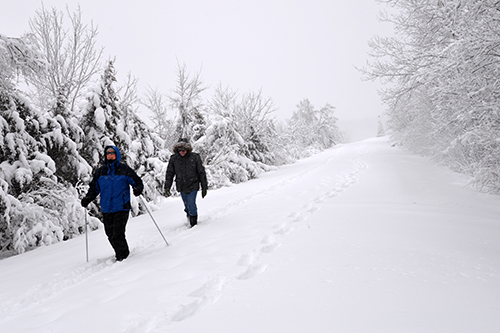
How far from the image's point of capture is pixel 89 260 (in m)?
4.50

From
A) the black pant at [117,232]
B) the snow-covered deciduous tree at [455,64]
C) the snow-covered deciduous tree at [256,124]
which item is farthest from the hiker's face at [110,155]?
the snow-covered deciduous tree at [256,124]

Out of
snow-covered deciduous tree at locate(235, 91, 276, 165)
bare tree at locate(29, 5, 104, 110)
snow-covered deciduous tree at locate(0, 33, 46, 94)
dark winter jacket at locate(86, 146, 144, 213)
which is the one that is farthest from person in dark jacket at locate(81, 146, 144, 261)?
snow-covered deciduous tree at locate(235, 91, 276, 165)

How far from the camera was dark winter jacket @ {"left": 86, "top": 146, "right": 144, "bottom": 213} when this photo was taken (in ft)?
14.6

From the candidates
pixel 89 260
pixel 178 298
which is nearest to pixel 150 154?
pixel 89 260

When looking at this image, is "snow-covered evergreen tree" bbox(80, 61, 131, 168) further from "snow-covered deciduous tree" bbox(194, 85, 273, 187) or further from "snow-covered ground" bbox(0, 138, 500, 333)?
"snow-covered deciduous tree" bbox(194, 85, 273, 187)

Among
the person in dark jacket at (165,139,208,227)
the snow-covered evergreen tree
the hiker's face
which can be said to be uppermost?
the snow-covered evergreen tree

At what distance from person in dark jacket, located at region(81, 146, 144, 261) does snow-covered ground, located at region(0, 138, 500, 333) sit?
1.16 feet

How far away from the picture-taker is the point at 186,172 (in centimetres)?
612

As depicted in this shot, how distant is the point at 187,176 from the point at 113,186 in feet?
6.00

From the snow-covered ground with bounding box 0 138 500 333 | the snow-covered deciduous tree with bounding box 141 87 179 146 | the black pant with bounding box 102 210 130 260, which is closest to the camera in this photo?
the snow-covered ground with bounding box 0 138 500 333

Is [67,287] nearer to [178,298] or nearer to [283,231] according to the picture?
[178,298]

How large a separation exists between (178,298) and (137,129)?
979 centimetres

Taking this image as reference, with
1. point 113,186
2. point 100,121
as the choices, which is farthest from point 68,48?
point 113,186

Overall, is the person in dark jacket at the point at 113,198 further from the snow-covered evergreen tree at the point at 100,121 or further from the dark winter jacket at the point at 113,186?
the snow-covered evergreen tree at the point at 100,121
